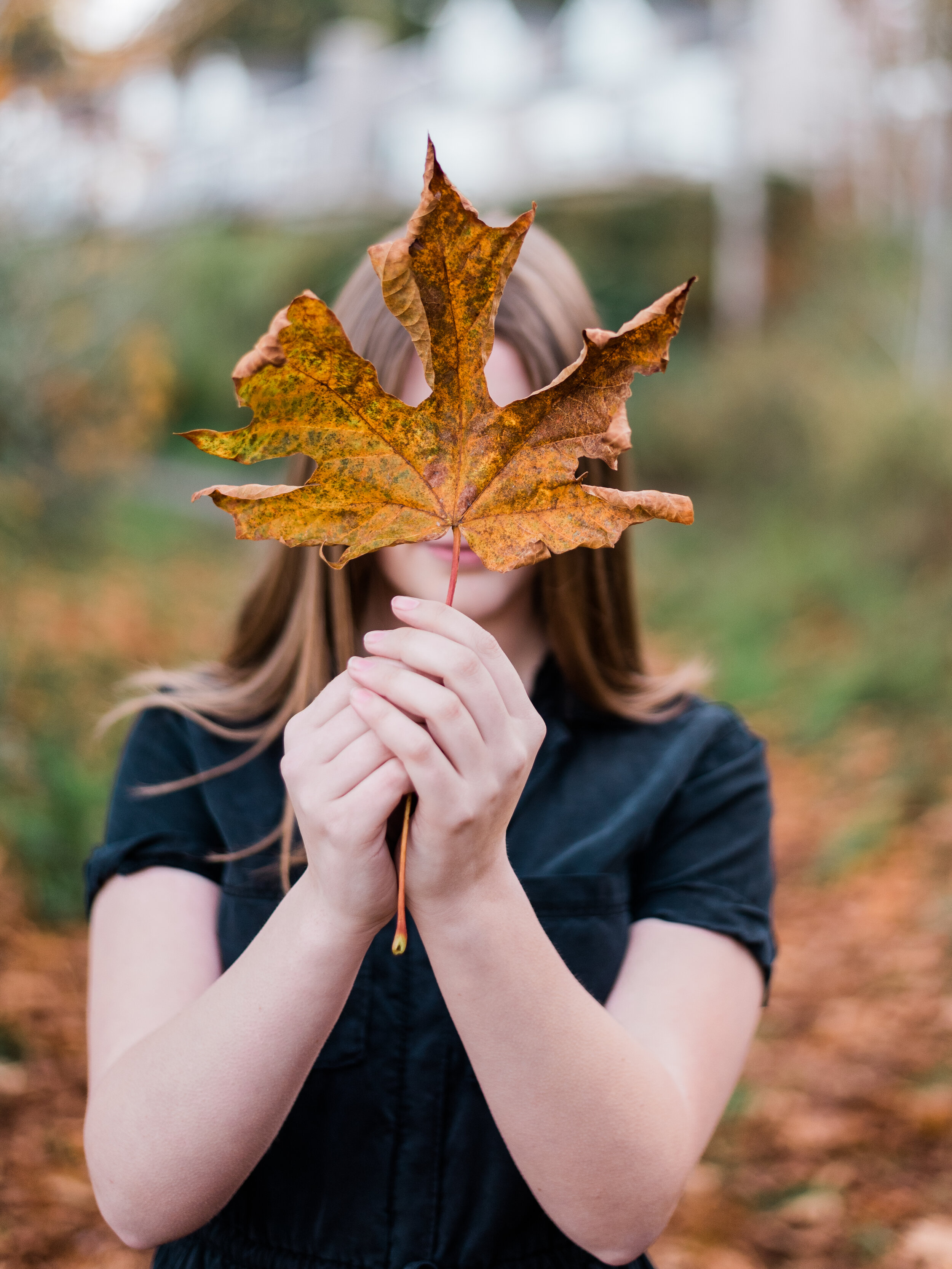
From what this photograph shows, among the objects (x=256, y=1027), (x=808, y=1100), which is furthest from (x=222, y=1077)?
(x=808, y=1100)

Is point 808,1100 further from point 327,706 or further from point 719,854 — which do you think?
point 327,706

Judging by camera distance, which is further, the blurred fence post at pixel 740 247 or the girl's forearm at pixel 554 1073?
the blurred fence post at pixel 740 247

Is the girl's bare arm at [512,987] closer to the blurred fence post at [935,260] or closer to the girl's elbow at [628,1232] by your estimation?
the girl's elbow at [628,1232]

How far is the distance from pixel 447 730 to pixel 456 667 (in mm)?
54

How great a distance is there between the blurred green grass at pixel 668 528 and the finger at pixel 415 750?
3.26 metres

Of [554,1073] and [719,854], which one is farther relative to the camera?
[719,854]

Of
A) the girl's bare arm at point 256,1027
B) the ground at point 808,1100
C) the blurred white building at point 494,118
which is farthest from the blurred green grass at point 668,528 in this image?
the girl's bare arm at point 256,1027

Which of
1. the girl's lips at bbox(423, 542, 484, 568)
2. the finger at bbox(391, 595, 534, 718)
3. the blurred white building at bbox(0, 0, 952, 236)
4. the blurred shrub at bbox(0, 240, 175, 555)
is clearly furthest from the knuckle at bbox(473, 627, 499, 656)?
the blurred shrub at bbox(0, 240, 175, 555)

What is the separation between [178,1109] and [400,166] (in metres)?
24.5

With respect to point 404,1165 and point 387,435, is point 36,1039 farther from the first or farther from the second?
point 387,435

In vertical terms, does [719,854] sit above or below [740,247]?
below

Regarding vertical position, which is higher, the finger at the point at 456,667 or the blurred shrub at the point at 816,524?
the finger at the point at 456,667

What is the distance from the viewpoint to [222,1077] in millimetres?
1016

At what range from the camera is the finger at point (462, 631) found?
0.90m
